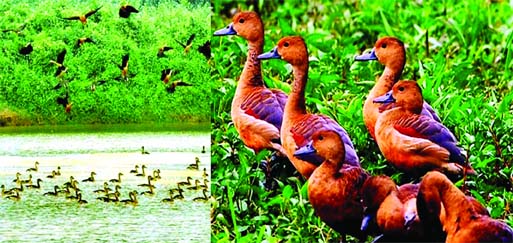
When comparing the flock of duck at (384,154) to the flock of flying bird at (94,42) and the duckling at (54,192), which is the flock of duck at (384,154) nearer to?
the flock of flying bird at (94,42)

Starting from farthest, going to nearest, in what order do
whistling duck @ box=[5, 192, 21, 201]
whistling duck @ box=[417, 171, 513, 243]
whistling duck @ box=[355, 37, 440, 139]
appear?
whistling duck @ box=[5, 192, 21, 201]
whistling duck @ box=[355, 37, 440, 139]
whistling duck @ box=[417, 171, 513, 243]

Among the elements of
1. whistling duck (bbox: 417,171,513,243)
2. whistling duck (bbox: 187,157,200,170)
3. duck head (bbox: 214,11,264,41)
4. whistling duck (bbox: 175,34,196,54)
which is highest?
duck head (bbox: 214,11,264,41)

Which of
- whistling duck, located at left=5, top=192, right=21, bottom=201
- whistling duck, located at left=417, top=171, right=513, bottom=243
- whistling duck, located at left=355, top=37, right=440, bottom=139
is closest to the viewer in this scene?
whistling duck, located at left=417, top=171, right=513, bottom=243

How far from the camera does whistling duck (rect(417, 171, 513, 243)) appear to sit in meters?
2.53

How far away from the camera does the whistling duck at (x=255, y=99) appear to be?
8.97 ft

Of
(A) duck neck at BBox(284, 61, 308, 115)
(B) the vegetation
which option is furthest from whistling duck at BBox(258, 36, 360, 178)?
(B) the vegetation

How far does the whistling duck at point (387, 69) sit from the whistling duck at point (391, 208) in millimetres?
173

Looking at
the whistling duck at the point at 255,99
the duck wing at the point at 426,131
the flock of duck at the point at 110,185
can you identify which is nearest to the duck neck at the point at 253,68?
the whistling duck at the point at 255,99

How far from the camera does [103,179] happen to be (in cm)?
279

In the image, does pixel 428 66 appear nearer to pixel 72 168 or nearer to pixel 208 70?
pixel 208 70

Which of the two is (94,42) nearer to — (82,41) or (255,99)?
(82,41)

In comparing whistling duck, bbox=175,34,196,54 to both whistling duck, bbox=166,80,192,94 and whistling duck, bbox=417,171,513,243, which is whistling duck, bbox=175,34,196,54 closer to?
whistling duck, bbox=166,80,192,94

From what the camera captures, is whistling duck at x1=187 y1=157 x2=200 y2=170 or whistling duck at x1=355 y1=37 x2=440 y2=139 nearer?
whistling duck at x1=355 y1=37 x2=440 y2=139

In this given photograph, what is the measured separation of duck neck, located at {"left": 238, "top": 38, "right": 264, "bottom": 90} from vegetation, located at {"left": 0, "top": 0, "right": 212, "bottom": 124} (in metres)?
0.09
